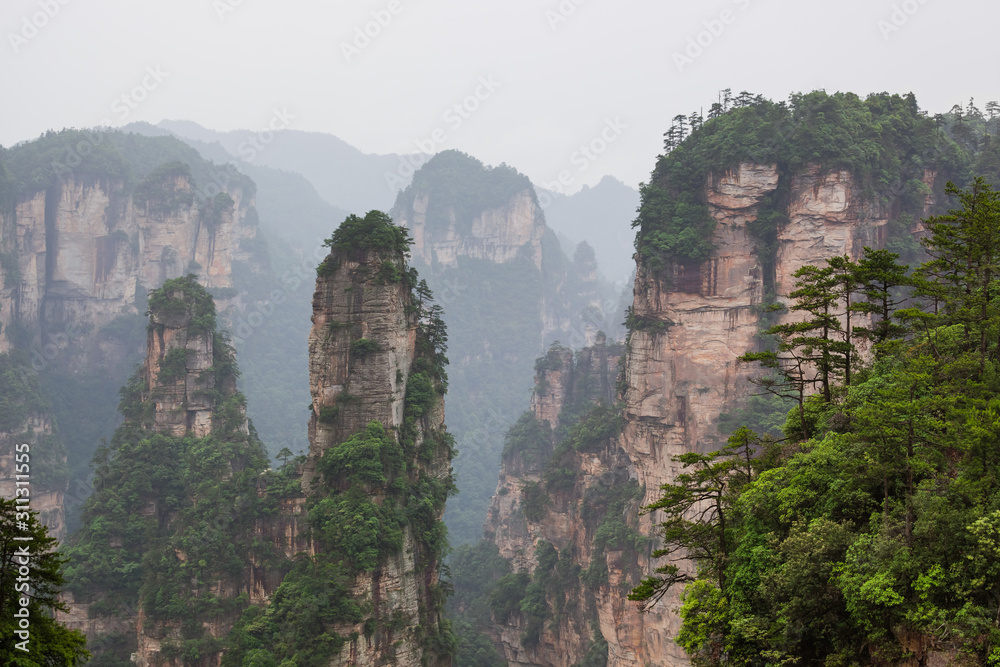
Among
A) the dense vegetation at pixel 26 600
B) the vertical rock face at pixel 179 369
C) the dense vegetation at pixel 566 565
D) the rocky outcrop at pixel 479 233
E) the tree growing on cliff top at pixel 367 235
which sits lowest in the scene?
the dense vegetation at pixel 566 565

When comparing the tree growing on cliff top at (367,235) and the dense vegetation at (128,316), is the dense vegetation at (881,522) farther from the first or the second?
the dense vegetation at (128,316)

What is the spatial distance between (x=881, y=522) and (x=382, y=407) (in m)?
20.9

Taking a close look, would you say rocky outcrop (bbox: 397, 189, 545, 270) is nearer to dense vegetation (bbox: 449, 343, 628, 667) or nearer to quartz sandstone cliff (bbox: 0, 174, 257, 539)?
quartz sandstone cliff (bbox: 0, 174, 257, 539)

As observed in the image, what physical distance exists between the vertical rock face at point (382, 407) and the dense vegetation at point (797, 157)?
14.9 m

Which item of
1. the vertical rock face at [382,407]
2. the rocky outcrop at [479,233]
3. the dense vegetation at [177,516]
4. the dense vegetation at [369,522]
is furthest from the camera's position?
the rocky outcrop at [479,233]

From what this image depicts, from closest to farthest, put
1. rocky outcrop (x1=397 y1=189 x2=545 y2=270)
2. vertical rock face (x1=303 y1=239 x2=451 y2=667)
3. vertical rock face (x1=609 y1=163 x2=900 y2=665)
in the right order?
vertical rock face (x1=303 y1=239 x2=451 y2=667) → vertical rock face (x1=609 y1=163 x2=900 y2=665) → rocky outcrop (x1=397 y1=189 x2=545 y2=270)

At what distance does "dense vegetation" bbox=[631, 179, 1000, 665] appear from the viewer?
11.0m

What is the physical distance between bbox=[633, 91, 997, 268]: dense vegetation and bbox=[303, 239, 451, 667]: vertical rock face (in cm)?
1487

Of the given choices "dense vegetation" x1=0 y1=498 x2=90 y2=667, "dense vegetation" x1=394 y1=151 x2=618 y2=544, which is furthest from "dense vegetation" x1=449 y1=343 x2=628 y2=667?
"dense vegetation" x1=394 y1=151 x2=618 y2=544

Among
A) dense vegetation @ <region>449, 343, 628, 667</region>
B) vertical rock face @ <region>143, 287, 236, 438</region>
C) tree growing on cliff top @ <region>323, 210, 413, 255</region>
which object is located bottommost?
dense vegetation @ <region>449, 343, 628, 667</region>

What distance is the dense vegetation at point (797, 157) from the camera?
123ft

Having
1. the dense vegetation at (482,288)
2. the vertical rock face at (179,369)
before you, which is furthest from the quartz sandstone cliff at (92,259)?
the dense vegetation at (482,288)

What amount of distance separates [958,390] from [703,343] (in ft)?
82.2

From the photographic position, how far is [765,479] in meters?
15.4
